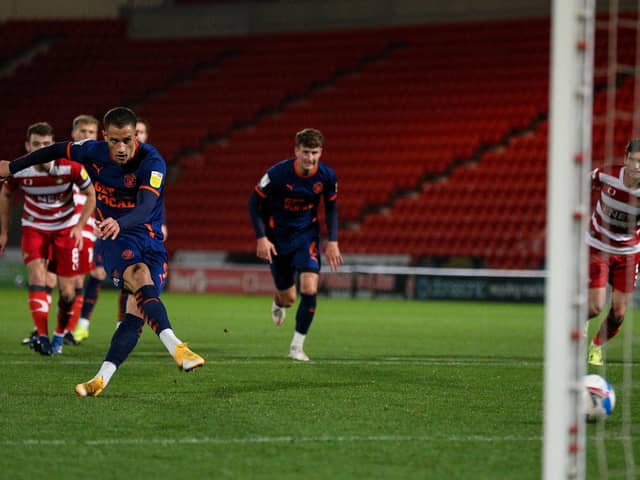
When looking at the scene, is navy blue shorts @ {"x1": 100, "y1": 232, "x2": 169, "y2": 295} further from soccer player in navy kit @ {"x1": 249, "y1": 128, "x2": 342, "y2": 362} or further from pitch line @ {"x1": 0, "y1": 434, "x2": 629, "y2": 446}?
soccer player in navy kit @ {"x1": 249, "y1": 128, "x2": 342, "y2": 362}

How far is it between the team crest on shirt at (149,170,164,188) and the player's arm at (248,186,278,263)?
7.79 ft

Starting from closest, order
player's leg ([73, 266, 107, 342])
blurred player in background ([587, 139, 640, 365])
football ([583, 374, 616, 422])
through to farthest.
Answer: football ([583, 374, 616, 422]) < blurred player in background ([587, 139, 640, 365]) < player's leg ([73, 266, 107, 342])

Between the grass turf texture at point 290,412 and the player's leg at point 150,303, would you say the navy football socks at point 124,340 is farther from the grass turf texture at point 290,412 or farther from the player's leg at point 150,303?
the grass turf texture at point 290,412

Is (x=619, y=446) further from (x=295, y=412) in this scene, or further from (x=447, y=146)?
→ (x=447, y=146)

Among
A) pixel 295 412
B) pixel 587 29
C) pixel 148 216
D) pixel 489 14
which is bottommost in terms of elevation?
pixel 295 412

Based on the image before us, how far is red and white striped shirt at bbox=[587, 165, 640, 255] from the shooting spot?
28.4 feet

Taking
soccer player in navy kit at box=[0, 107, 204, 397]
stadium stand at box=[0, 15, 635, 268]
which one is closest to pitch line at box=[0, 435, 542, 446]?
soccer player in navy kit at box=[0, 107, 204, 397]

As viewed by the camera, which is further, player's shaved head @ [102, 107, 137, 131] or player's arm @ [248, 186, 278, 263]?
player's arm @ [248, 186, 278, 263]

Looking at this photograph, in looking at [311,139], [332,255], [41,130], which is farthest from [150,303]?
[41,130]

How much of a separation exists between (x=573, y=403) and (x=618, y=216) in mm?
5183

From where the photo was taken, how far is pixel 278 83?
27.9 m

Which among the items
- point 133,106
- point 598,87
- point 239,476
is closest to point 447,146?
point 598,87

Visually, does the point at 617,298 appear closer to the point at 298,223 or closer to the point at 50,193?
the point at 298,223

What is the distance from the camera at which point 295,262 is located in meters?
9.76
